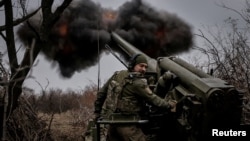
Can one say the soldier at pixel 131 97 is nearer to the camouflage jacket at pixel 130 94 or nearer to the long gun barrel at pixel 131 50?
the camouflage jacket at pixel 130 94

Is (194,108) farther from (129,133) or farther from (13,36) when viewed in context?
(13,36)

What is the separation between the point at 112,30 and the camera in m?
12.7

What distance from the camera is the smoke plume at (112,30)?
11.1 meters

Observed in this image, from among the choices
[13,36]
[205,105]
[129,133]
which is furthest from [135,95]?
[13,36]

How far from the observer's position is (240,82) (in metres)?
8.88

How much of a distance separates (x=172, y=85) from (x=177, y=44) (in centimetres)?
675

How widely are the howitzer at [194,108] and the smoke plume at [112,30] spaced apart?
15.0 ft

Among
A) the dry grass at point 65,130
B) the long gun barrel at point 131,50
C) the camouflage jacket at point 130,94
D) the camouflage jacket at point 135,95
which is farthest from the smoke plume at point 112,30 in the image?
the camouflage jacket at point 135,95

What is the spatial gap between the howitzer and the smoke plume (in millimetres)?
4575

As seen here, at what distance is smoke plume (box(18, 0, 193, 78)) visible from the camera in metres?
11.1

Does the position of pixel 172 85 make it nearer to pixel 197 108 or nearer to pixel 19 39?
pixel 197 108

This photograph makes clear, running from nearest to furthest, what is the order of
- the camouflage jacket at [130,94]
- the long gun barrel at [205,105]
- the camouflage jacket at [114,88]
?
1. the long gun barrel at [205,105]
2. the camouflage jacket at [130,94]
3. the camouflage jacket at [114,88]

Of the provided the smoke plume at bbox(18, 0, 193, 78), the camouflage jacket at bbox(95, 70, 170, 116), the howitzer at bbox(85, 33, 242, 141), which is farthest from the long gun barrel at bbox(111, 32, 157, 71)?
the camouflage jacket at bbox(95, 70, 170, 116)

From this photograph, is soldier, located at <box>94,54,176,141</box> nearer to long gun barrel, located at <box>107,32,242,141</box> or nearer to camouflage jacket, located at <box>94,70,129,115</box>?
camouflage jacket, located at <box>94,70,129,115</box>
